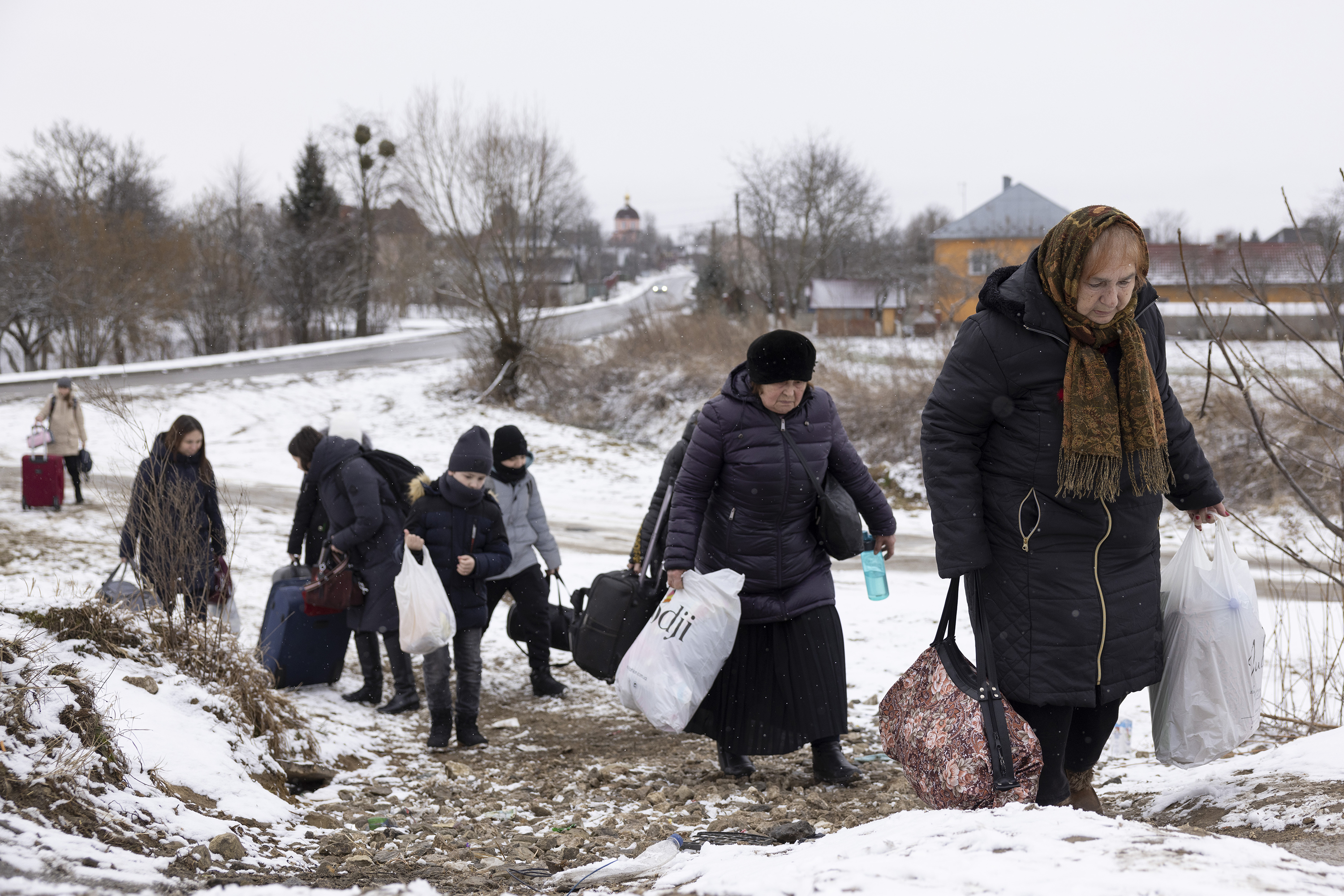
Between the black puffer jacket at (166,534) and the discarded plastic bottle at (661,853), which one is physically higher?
the black puffer jacket at (166,534)

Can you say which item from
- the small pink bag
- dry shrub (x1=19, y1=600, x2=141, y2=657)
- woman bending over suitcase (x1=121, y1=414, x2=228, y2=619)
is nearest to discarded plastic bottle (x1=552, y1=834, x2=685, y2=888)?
dry shrub (x1=19, y1=600, x2=141, y2=657)

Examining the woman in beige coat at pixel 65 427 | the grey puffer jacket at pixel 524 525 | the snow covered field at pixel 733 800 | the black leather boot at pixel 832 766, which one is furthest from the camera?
the woman in beige coat at pixel 65 427

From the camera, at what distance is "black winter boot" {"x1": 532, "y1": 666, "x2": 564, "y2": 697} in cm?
607

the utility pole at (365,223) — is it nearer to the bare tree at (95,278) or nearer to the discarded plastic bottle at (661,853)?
the bare tree at (95,278)

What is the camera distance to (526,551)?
6008 millimetres

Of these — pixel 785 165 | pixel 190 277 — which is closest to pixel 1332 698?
pixel 190 277

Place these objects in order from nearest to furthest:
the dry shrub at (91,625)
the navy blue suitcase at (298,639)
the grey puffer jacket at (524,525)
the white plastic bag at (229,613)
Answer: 1. the dry shrub at (91,625)
2. the white plastic bag at (229,613)
3. the navy blue suitcase at (298,639)
4. the grey puffer jacket at (524,525)

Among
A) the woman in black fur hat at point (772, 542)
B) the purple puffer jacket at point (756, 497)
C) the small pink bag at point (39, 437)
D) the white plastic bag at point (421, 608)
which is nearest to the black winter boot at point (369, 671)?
the white plastic bag at point (421, 608)

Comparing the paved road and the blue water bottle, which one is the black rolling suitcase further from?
the paved road

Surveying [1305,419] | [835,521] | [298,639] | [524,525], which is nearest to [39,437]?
[298,639]

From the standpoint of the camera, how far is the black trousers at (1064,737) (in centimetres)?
285

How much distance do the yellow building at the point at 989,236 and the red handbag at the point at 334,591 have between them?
31.2 m

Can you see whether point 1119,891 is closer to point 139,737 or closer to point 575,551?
point 139,737

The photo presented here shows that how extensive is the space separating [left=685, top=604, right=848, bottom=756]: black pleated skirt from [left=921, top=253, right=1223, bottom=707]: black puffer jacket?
141 cm
